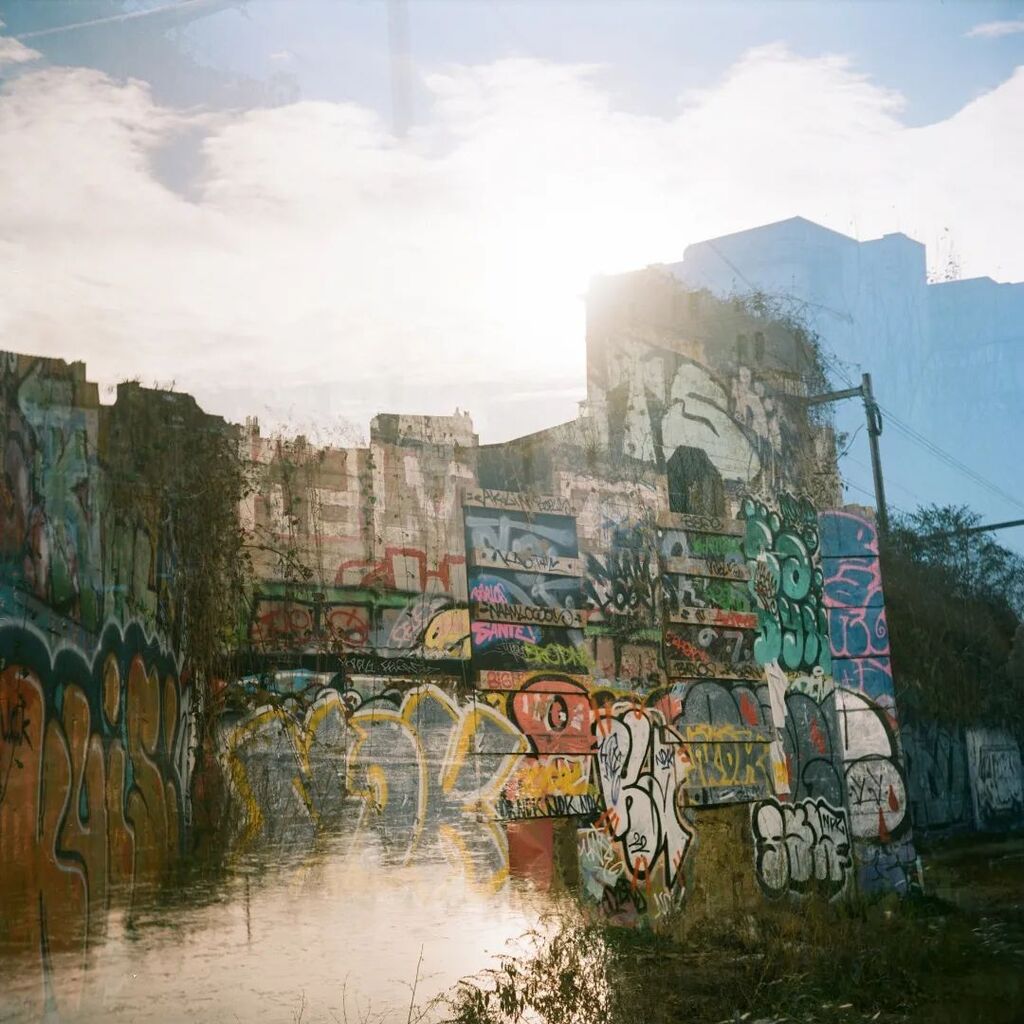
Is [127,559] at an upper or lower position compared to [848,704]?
upper

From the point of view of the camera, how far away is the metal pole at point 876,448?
18264mm

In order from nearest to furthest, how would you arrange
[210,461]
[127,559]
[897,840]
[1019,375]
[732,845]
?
[127,559], [210,461], [732,845], [897,840], [1019,375]

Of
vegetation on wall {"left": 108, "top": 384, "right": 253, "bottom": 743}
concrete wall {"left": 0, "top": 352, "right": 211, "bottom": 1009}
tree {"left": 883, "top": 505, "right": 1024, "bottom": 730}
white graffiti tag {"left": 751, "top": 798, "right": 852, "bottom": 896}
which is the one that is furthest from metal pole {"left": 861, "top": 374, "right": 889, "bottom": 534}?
concrete wall {"left": 0, "top": 352, "right": 211, "bottom": 1009}

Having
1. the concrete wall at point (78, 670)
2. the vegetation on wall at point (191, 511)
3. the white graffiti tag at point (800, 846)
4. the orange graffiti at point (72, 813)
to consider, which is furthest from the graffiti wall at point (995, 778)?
the orange graffiti at point (72, 813)

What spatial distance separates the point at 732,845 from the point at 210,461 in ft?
21.5

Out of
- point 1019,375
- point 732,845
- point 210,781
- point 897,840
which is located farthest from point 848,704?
point 1019,375

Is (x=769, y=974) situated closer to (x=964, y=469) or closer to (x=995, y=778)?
(x=995, y=778)

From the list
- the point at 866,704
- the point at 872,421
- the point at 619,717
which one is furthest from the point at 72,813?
the point at 872,421

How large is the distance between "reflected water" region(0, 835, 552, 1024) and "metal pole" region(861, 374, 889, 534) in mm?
10559

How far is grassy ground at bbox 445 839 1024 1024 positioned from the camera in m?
9.20

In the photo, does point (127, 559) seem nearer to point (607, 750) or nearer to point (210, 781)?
point (210, 781)

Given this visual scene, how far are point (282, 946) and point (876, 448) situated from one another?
573 inches

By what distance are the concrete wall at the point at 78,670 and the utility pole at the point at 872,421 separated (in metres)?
8.91

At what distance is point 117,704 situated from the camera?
7.51m
